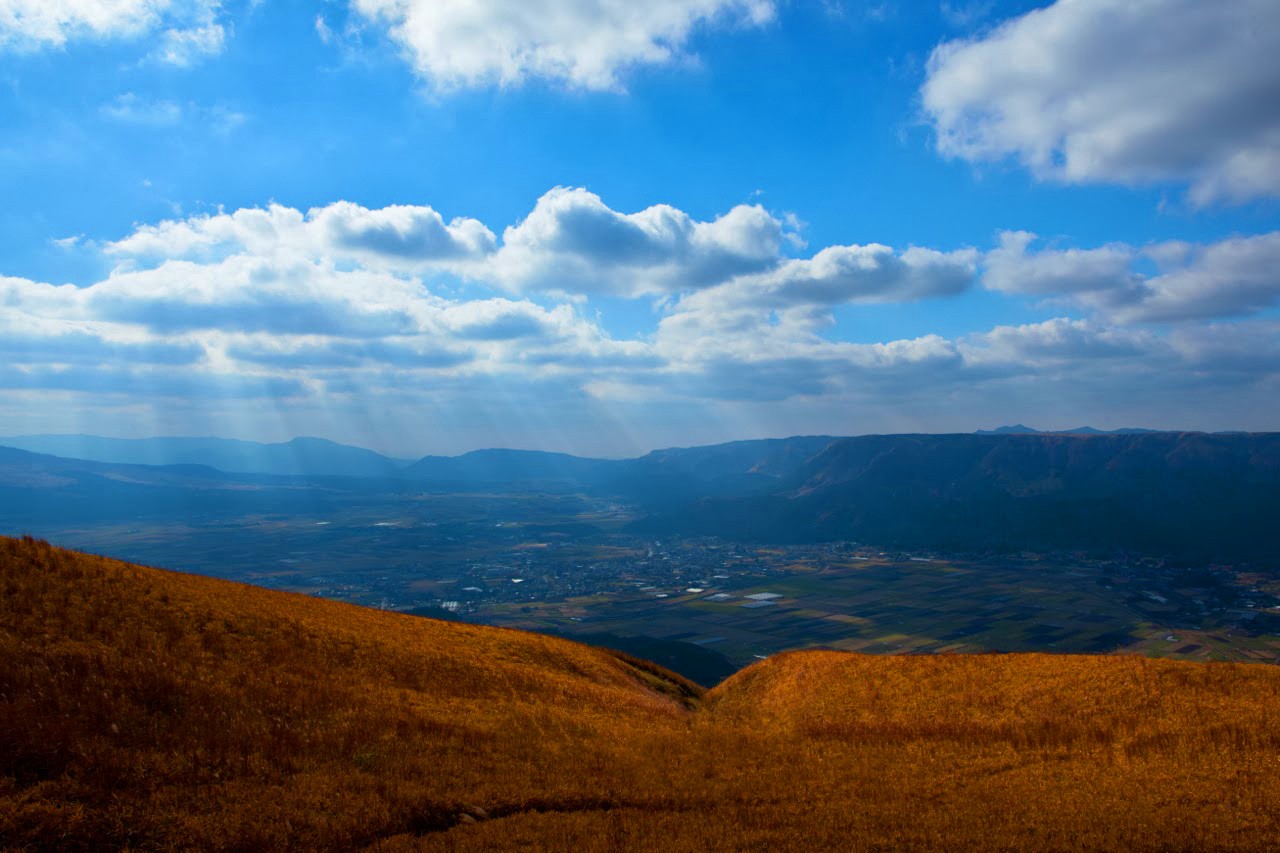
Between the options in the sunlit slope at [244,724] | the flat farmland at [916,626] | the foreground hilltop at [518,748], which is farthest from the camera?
the flat farmland at [916,626]

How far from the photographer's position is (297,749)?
16906 millimetres

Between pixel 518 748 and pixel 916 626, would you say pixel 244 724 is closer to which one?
pixel 518 748

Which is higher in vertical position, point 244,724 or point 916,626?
point 244,724

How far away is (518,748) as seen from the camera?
20391mm

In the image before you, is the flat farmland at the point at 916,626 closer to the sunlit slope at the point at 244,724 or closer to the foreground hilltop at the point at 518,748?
the foreground hilltop at the point at 518,748

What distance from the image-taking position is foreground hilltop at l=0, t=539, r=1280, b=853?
1373 cm

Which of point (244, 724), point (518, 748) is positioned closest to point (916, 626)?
point (518, 748)

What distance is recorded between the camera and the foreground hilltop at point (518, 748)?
13.7m

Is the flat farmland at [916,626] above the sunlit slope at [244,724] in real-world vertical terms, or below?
below

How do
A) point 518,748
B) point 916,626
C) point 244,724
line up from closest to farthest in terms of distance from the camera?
point 244,724 → point 518,748 → point 916,626

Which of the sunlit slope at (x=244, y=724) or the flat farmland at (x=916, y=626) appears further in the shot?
the flat farmland at (x=916, y=626)

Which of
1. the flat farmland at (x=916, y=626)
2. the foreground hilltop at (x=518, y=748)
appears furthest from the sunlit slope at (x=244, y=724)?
the flat farmland at (x=916, y=626)

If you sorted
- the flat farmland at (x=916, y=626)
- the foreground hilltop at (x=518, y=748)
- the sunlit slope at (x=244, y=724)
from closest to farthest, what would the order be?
the sunlit slope at (x=244, y=724) → the foreground hilltop at (x=518, y=748) → the flat farmland at (x=916, y=626)

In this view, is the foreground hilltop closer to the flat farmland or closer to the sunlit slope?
the sunlit slope
